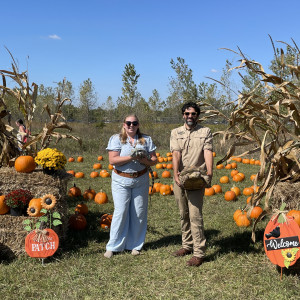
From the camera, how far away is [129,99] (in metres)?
30.4

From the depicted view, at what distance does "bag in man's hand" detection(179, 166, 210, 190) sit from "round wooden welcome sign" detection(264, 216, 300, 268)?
0.89 metres

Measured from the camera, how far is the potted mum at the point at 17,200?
454cm

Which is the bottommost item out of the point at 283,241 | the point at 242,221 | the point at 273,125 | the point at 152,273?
the point at 152,273

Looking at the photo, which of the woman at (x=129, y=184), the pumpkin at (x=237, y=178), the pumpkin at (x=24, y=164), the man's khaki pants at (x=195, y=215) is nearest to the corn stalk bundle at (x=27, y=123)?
the pumpkin at (x=24, y=164)

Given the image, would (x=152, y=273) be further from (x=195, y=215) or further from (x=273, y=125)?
(x=273, y=125)

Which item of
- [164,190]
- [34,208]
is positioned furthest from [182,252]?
[164,190]

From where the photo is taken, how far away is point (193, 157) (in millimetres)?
4152

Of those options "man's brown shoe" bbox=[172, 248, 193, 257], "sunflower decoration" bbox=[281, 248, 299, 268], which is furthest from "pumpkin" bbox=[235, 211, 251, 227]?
"sunflower decoration" bbox=[281, 248, 299, 268]

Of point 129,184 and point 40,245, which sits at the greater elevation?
point 129,184

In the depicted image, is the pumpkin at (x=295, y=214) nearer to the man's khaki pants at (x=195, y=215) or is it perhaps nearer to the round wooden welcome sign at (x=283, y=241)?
the round wooden welcome sign at (x=283, y=241)

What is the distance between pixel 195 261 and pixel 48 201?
207 centimetres

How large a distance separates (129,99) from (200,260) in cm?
2704

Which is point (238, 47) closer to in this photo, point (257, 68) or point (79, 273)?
point (257, 68)

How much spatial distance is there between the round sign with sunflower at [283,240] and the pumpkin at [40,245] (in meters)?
2.58
